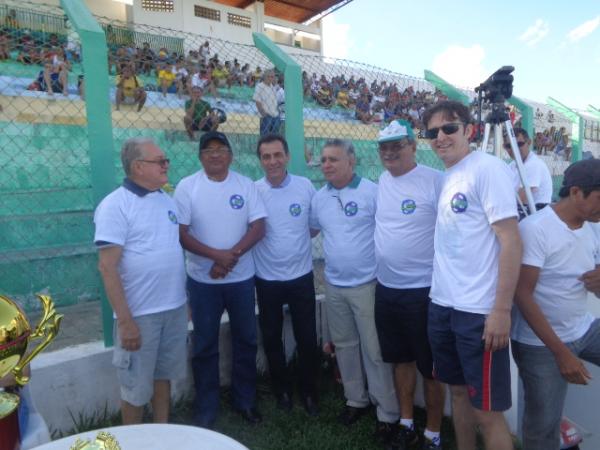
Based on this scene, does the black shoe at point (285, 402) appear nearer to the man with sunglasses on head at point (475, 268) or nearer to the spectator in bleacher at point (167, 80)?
the man with sunglasses on head at point (475, 268)

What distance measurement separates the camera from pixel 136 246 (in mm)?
2371

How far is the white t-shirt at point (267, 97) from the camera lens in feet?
12.3

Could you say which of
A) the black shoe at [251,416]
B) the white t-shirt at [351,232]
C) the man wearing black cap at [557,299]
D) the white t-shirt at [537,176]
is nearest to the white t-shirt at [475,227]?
the man wearing black cap at [557,299]

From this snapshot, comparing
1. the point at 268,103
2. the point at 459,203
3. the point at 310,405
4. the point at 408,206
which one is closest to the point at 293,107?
the point at 268,103

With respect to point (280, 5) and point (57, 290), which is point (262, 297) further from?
point (280, 5)

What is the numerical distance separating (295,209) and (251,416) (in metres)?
1.36

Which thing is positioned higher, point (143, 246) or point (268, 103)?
point (268, 103)

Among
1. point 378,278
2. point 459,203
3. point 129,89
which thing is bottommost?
point 378,278

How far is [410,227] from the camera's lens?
2537 millimetres

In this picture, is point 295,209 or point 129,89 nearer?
point 295,209

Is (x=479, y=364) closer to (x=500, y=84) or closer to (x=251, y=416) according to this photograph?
(x=251, y=416)

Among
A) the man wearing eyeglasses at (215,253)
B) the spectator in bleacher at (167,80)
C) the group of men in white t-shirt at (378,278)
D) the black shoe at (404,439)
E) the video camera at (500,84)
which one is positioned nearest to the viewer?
the group of men in white t-shirt at (378,278)

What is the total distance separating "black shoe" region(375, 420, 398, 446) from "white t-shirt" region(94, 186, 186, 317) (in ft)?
4.74

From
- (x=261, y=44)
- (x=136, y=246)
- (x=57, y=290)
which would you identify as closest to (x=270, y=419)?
(x=136, y=246)
